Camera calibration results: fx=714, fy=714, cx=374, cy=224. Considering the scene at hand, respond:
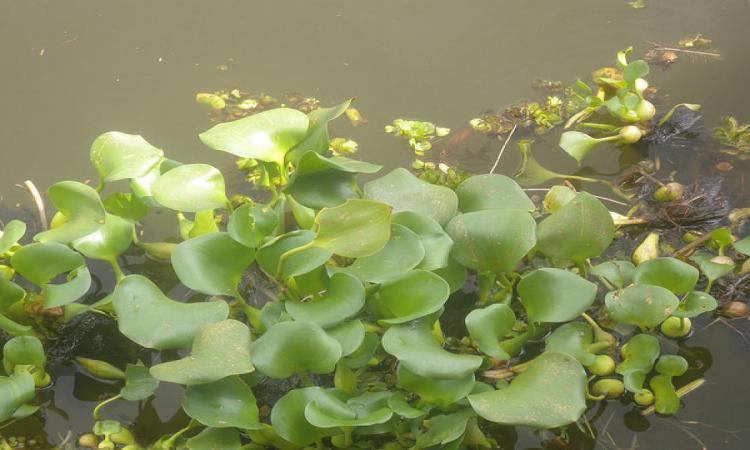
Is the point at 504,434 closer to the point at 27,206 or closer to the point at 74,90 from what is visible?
the point at 27,206

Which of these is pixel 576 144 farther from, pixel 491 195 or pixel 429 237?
pixel 429 237

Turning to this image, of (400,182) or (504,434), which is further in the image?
(400,182)

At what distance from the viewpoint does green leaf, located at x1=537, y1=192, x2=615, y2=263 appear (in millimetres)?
1436

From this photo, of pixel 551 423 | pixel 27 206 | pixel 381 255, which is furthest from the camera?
pixel 27 206

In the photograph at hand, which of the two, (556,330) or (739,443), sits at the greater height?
(556,330)

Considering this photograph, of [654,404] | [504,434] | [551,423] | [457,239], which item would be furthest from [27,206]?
[654,404]

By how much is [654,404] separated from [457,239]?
21.0 inches

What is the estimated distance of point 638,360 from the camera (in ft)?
4.77

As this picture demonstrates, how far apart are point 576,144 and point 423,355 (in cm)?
93

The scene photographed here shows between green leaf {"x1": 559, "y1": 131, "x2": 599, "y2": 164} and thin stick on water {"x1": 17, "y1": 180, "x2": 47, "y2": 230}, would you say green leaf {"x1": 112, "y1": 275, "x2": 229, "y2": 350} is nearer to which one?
thin stick on water {"x1": 17, "y1": 180, "x2": 47, "y2": 230}

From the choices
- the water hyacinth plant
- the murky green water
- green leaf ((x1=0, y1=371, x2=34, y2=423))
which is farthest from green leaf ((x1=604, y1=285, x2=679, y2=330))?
green leaf ((x1=0, y1=371, x2=34, y2=423))

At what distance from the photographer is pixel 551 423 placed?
3.73 feet

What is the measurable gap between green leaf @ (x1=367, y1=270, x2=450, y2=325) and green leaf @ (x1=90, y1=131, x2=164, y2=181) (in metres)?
0.61

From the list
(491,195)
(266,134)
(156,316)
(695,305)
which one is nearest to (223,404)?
(156,316)
